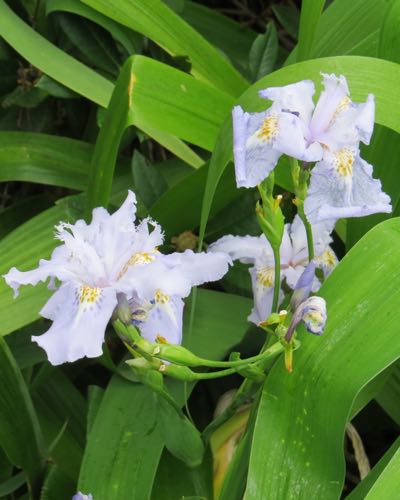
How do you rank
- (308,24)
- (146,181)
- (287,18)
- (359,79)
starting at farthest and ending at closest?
(287,18) < (146,181) < (308,24) < (359,79)

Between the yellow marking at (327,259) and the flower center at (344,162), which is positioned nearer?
the flower center at (344,162)

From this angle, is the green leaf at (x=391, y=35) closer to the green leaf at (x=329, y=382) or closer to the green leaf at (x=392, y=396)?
the green leaf at (x=329, y=382)

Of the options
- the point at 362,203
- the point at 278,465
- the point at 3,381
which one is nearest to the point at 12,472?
the point at 3,381

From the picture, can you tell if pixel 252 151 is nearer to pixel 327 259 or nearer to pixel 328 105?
pixel 328 105

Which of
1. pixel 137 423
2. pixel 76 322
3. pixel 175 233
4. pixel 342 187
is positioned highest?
pixel 342 187

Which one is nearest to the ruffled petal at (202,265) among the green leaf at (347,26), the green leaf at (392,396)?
the green leaf at (392,396)

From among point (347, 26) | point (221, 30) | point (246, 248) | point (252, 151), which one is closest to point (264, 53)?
point (347, 26)

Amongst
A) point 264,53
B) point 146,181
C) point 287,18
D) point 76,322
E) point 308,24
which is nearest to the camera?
point 76,322
